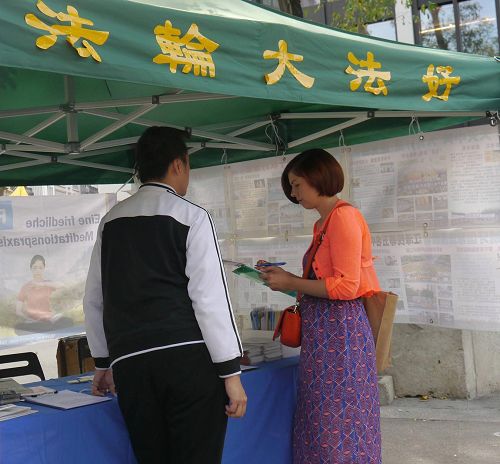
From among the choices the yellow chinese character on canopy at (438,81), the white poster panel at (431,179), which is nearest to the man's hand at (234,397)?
the yellow chinese character on canopy at (438,81)

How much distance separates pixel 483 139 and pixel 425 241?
64 cm

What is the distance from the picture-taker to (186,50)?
2.07 m

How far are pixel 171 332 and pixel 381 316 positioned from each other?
115cm

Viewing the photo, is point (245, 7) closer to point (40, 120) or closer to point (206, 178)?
point (40, 120)

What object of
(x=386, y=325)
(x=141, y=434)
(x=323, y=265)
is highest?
(x=323, y=265)

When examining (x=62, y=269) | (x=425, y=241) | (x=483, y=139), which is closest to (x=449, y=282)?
(x=425, y=241)

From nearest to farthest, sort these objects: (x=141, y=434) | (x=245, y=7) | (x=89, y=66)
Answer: (x=89, y=66) → (x=141, y=434) → (x=245, y=7)

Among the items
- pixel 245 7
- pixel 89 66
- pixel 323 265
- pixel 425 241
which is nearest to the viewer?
pixel 89 66

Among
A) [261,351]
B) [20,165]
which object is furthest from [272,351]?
[20,165]

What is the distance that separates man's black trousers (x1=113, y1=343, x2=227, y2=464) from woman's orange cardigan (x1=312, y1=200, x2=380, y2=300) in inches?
30.2

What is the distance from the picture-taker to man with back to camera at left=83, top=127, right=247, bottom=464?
2082 mm

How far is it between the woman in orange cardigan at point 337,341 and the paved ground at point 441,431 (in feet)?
5.79

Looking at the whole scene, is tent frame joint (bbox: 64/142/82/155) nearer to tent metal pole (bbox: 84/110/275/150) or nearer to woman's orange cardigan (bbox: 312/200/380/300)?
tent metal pole (bbox: 84/110/275/150)

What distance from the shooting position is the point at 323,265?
278 cm
